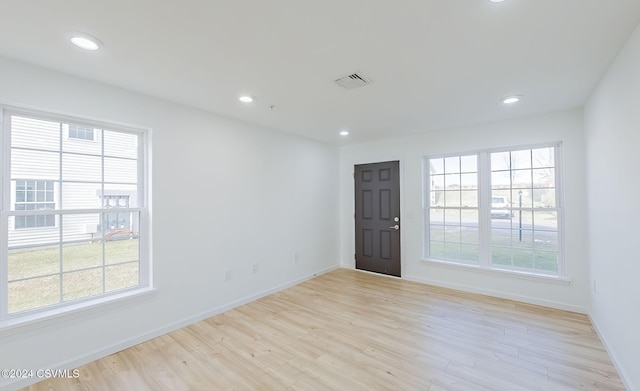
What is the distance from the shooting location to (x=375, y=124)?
12.6 ft

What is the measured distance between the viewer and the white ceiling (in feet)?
4.94

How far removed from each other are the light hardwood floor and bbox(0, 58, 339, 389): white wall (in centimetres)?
26

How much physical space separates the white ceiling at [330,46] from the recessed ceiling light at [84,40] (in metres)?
0.05

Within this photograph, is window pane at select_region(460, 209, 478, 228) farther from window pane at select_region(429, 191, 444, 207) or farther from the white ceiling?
the white ceiling

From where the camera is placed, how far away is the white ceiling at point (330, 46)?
151cm

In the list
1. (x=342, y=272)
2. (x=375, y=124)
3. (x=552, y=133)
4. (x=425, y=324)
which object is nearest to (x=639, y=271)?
(x=425, y=324)

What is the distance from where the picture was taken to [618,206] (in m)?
2.10

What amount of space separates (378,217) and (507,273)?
2066 mm

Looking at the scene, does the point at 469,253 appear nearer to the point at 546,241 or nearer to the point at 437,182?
the point at 546,241

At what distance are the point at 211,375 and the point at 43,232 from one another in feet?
5.98

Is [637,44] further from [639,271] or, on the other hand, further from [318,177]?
[318,177]

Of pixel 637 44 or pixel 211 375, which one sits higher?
pixel 637 44

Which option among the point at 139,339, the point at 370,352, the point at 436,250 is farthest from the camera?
the point at 436,250

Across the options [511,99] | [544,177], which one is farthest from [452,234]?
[511,99]
